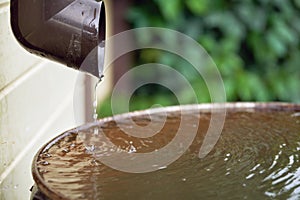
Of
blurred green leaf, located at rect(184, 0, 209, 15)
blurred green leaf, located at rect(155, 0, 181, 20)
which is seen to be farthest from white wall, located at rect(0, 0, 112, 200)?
blurred green leaf, located at rect(184, 0, 209, 15)

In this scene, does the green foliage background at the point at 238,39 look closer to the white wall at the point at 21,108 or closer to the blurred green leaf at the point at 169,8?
the blurred green leaf at the point at 169,8

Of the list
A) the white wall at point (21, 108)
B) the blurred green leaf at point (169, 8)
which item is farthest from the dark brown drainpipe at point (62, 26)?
the blurred green leaf at point (169, 8)

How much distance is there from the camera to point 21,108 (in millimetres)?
2141

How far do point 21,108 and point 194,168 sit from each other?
785mm

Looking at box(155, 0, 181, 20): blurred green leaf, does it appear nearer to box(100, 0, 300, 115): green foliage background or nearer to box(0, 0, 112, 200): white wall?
box(100, 0, 300, 115): green foliage background

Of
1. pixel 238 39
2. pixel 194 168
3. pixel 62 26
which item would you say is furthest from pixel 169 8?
pixel 194 168

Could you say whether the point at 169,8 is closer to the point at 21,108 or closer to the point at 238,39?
the point at 238,39

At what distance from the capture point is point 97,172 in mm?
1605

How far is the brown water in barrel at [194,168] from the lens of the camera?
1.45 m

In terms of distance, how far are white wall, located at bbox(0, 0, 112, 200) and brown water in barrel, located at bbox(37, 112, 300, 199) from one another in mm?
239

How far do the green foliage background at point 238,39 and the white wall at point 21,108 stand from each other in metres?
1.57

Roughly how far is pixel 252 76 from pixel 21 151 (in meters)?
2.60

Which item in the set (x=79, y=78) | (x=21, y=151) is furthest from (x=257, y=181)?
(x=79, y=78)

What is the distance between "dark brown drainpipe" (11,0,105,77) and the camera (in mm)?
1694
